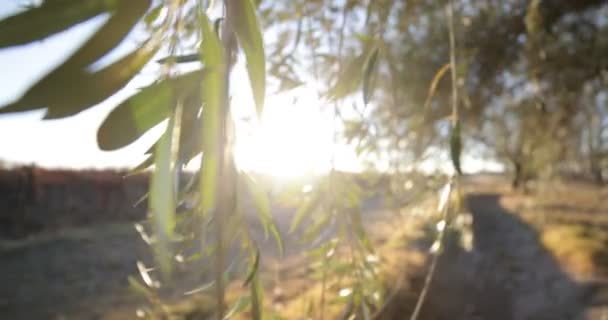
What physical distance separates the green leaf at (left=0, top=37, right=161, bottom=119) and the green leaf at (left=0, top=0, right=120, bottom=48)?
0.02m

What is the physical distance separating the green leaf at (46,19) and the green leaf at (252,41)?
0.06 m

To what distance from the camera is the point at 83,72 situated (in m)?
0.19

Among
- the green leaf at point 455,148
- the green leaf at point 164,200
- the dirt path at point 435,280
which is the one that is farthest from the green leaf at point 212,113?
the dirt path at point 435,280

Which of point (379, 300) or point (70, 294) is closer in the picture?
point (379, 300)

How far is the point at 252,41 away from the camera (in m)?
0.24

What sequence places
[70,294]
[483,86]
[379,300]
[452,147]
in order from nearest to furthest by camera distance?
[452,147]
[379,300]
[483,86]
[70,294]

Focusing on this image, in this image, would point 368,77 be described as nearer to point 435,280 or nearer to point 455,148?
point 455,148

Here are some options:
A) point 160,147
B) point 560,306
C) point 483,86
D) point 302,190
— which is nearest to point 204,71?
point 160,147

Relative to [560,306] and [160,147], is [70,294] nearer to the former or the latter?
[560,306]

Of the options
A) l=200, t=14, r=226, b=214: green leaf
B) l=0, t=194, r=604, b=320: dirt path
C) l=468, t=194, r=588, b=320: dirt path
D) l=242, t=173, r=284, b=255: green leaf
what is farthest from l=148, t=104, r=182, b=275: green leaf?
l=468, t=194, r=588, b=320: dirt path

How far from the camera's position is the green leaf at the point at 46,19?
20cm

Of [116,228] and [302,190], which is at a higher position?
[302,190]

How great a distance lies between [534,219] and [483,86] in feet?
14.8

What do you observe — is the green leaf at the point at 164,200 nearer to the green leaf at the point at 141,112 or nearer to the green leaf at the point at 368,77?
the green leaf at the point at 141,112
